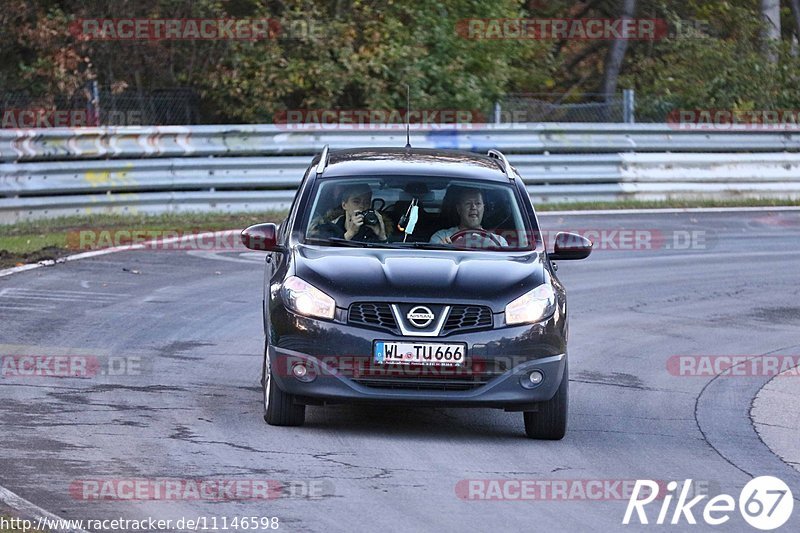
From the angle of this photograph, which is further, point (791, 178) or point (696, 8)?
point (696, 8)

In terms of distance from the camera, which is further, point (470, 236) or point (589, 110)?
point (589, 110)

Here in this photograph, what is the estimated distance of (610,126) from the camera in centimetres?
2331

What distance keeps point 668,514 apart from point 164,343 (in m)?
5.55

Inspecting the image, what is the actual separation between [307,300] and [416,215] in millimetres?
1360

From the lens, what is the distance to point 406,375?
8508mm

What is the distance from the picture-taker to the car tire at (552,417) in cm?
881

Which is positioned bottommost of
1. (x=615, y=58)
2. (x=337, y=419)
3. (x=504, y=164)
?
(x=337, y=419)

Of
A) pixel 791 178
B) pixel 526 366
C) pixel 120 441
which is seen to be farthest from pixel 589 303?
pixel 791 178

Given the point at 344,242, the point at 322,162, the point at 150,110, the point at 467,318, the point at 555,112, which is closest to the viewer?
the point at 467,318

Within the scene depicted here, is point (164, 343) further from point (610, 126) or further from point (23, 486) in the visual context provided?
point (610, 126)

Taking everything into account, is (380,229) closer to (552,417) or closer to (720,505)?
A: (552,417)

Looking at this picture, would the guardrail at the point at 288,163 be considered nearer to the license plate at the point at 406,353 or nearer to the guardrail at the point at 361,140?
the guardrail at the point at 361,140

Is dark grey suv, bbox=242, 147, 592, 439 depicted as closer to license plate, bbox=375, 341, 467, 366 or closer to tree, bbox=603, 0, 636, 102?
license plate, bbox=375, 341, 467, 366

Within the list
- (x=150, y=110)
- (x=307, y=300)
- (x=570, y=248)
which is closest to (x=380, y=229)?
(x=307, y=300)
